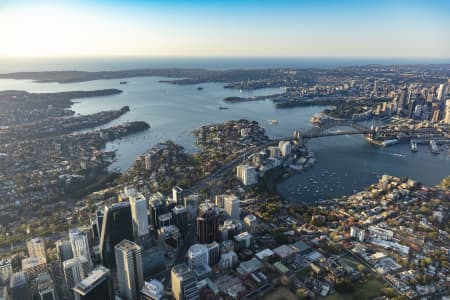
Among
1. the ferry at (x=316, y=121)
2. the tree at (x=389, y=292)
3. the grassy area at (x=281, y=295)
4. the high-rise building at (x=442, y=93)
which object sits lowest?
the grassy area at (x=281, y=295)

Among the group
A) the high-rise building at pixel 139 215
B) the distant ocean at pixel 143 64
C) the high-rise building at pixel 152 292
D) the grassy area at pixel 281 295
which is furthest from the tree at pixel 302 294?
the distant ocean at pixel 143 64

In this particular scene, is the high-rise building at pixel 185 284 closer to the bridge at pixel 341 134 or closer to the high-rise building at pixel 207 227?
the high-rise building at pixel 207 227

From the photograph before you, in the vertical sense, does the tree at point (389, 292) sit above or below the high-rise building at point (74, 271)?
below

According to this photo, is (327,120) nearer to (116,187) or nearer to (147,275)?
(116,187)

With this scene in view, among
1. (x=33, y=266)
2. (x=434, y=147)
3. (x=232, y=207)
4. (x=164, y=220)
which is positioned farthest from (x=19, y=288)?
(x=434, y=147)

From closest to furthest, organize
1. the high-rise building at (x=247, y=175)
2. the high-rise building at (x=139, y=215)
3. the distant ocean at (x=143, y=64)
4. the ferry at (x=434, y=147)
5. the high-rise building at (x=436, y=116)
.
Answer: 1. the high-rise building at (x=139, y=215)
2. the high-rise building at (x=247, y=175)
3. the ferry at (x=434, y=147)
4. the high-rise building at (x=436, y=116)
5. the distant ocean at (x=143, y=64)
